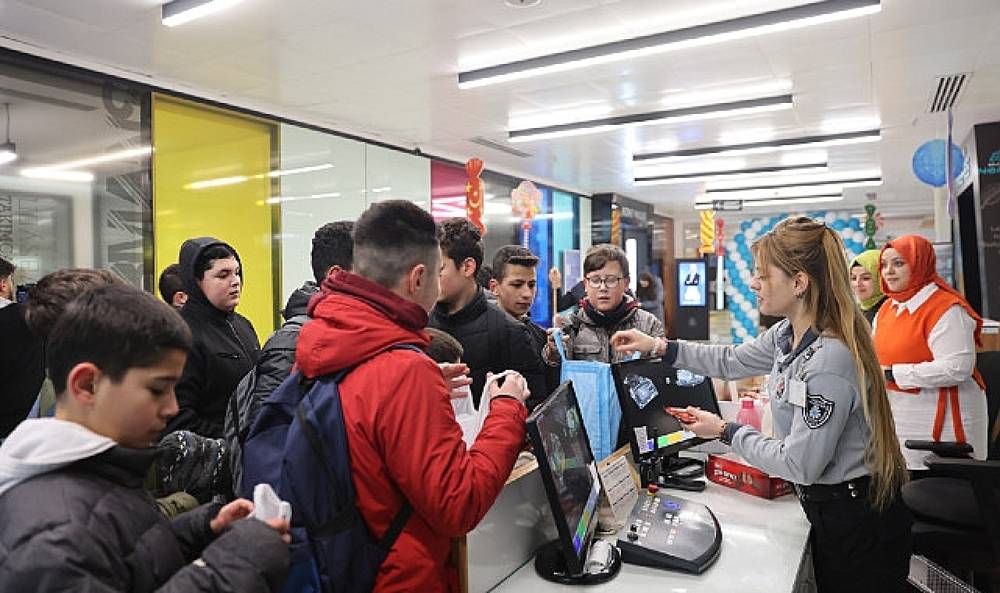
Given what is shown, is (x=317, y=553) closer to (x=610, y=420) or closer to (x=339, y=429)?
(x=339, y=429)

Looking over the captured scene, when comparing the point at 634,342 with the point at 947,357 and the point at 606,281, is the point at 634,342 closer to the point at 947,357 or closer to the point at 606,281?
the point at 606,281

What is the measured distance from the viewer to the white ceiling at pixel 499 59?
3.75 metres

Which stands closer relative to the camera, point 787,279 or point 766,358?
point 787,279

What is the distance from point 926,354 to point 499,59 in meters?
3.01

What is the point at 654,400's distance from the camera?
7.11 feet

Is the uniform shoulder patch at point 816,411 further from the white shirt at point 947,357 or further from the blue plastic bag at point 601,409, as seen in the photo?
the white shirt at point 947,357

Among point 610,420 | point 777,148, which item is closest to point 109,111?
point 610,420

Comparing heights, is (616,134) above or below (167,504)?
above

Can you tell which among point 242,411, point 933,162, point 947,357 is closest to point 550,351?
point 242,411

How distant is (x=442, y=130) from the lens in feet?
21.5

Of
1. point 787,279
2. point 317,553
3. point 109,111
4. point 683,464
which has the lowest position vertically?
point 683,464

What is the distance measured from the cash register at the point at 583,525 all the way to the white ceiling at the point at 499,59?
2.74 meters

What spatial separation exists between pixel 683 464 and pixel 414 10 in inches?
106

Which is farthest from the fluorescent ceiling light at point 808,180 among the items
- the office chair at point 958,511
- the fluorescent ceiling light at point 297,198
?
the office chair at point 958,511
